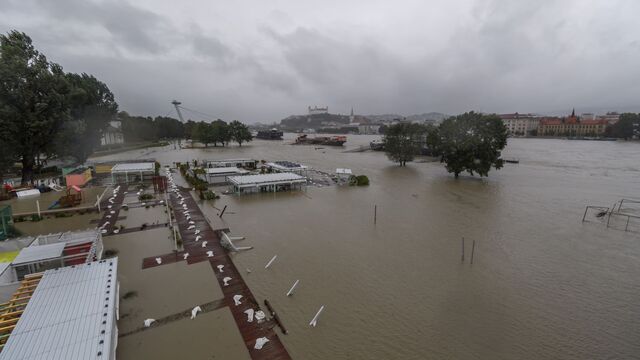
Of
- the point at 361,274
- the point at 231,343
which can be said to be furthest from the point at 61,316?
the point at 361,274

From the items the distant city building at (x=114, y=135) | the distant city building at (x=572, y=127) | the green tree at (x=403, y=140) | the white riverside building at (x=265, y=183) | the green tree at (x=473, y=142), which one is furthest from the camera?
the distant city building at (x=572, y=127)

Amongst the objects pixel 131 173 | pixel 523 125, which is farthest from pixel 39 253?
pixel 523 125

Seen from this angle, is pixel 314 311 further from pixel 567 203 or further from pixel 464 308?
pixel 567 203

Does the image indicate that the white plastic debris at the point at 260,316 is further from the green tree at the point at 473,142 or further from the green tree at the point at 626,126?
the green tree at the point at 626,126

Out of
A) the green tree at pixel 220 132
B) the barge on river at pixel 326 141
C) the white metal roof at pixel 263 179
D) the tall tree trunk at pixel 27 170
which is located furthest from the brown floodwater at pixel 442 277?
the barge on river at pixel 326 141

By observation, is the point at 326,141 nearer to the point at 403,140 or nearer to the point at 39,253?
the point at 403,140

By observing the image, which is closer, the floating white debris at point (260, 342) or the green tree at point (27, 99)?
the floating white debris at point (260, 342)
